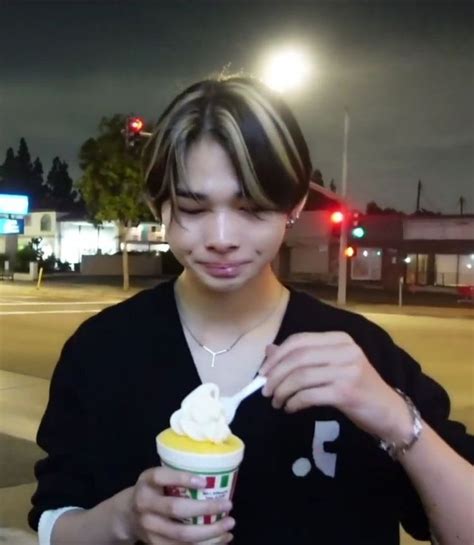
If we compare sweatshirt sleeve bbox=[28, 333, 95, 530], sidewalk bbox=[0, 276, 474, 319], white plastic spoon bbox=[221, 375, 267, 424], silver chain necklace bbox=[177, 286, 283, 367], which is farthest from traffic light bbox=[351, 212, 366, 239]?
white plastic spoon bbox=[221, 375, 267, 424]

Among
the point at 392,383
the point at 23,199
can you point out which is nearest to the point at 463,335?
the point at 392,383

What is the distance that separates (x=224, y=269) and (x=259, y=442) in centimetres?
32

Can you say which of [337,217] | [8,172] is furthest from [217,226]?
[8,172]

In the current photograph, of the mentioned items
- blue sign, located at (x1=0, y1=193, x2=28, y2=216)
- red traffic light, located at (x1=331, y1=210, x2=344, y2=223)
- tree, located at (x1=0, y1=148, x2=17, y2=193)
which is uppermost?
tree, located at (x1=0, y1=148, x2=17, y2=193)

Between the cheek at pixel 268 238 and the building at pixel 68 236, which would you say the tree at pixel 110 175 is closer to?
the building at pixel 68 236

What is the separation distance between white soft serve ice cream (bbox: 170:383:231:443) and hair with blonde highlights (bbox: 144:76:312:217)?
0.35 meters

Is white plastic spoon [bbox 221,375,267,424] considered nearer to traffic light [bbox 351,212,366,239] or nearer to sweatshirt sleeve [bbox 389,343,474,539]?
sweatshirt sleeve [bbox 389,343,474,539]

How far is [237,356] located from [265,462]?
213mm

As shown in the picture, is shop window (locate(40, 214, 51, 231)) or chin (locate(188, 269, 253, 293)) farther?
shop window (locate(40, 214, 51, 231))

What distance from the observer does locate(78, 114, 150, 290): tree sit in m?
28.5

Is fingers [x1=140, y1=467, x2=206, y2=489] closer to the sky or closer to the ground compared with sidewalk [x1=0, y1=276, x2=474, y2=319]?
closer to the sky

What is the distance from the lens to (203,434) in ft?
3.76

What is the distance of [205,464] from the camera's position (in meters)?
1.09

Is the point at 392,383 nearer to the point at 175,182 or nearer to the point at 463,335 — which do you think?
the point at 175,182
